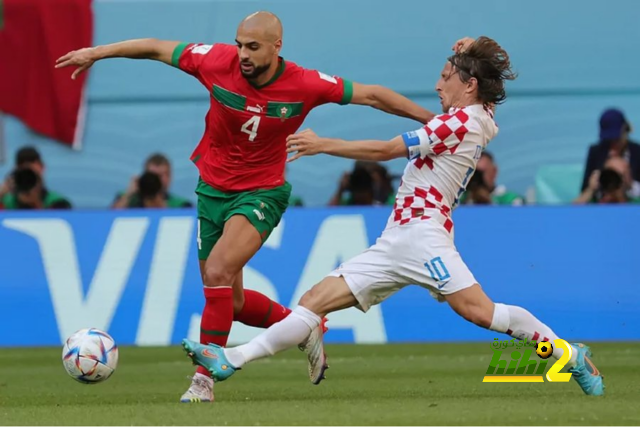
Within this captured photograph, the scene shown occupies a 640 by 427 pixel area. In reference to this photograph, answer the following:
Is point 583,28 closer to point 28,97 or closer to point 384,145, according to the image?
point 28,97

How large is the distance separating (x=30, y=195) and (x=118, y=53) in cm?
661

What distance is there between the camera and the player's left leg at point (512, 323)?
7.95 m

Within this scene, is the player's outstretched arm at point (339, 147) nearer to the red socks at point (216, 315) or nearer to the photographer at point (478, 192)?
the red socks at point (216, 315)

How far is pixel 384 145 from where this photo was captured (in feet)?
25.4

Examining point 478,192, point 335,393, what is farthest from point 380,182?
point 335,393

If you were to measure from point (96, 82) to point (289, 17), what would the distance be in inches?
104

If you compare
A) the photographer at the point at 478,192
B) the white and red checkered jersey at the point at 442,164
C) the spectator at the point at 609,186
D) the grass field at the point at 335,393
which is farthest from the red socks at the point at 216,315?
the spectator at the point at 609,186

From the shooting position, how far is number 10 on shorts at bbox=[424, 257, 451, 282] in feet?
26.1

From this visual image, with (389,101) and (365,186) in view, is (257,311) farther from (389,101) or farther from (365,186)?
(365,186)

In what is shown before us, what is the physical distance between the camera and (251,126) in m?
8.91


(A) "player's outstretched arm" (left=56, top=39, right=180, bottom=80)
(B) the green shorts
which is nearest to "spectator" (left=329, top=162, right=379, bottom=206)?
(B) the green shorts

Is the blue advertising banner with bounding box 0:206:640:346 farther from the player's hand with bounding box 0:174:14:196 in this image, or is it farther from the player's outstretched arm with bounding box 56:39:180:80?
the player's outstretched arm with bounding box 56:39:180:80

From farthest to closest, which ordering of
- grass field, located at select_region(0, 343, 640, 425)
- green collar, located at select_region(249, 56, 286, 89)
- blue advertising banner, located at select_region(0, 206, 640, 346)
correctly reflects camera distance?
blue advertising banner, located at select_region(0, 206, 640, 346)
green collar, located at select_region(249, 56, 286, 89)
grass field, located at select_region(0, 343, 640, 425)

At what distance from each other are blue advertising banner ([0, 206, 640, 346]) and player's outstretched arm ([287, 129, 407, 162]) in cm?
566
